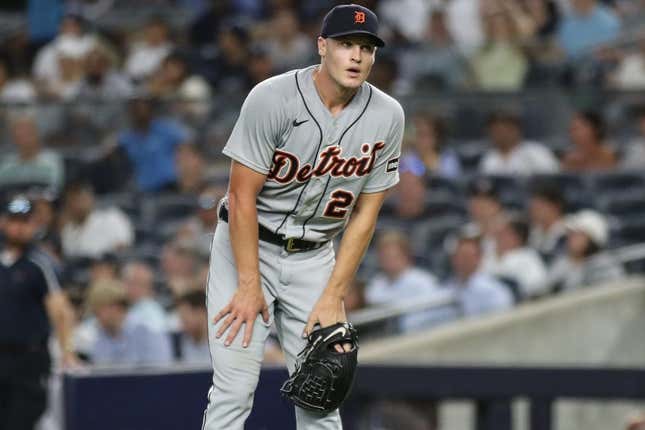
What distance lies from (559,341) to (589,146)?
1488 mm

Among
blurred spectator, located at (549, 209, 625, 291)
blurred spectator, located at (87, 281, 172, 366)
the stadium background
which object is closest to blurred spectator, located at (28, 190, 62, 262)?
the stadium background

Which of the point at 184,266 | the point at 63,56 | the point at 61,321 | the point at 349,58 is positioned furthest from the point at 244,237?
the point at 63,56

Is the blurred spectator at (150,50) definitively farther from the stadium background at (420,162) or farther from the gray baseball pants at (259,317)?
the gray baseball pants at (259,317)

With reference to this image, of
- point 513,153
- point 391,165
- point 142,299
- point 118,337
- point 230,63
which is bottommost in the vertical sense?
point 118,337

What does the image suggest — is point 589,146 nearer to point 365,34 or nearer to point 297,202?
point 297,202

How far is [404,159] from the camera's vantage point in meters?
9.80

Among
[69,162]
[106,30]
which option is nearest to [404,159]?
[69,162]

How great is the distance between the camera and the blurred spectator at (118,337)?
312 inches

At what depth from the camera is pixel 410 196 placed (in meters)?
9.42

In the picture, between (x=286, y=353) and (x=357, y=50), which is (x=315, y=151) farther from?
(x=286, y=353)

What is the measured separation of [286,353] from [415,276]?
13.5 feet

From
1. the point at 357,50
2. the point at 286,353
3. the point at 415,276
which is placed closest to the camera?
the point at 357,50

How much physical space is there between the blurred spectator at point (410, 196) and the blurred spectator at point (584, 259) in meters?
0.99

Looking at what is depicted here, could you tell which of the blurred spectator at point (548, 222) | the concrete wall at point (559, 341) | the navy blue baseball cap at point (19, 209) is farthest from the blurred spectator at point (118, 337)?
the blurred spectator at point (548, 222)
